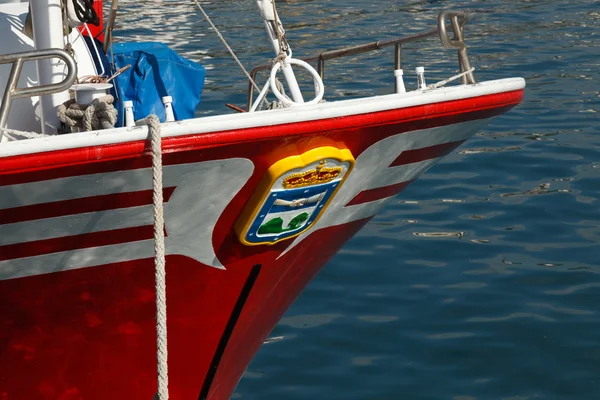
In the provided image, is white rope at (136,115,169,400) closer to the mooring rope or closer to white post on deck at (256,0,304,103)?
the mooring rope

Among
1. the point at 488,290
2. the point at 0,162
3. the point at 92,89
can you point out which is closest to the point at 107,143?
the point at 0,162

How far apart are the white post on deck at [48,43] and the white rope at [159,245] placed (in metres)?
0.89

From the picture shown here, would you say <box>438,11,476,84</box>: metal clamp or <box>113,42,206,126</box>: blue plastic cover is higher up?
<box>438,11,476,84</box>: metal clamp

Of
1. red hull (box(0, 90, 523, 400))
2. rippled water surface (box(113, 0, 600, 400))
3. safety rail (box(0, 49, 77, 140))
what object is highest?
safety rail (box(0, 49, 77, 140))

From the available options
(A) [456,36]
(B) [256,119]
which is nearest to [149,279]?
(B) [256,119]

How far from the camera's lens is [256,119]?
11.9ft

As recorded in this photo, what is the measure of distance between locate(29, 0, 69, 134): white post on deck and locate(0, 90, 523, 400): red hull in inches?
29.3

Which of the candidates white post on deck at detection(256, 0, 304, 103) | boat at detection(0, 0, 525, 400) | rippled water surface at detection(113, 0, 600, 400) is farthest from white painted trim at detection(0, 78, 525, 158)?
rippled water surface at detection(113, 0, 600, 400)

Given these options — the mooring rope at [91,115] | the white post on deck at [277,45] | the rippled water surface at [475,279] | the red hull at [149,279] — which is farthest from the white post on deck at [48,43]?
the rippled water surface at [475,279]

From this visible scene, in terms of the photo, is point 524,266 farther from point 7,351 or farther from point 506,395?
point 7,351

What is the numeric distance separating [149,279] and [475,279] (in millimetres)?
3699

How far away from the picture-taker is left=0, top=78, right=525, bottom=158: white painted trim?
336 centimetres

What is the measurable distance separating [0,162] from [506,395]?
3469 mm

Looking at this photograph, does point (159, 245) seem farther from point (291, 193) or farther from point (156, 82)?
point (156, 82)
